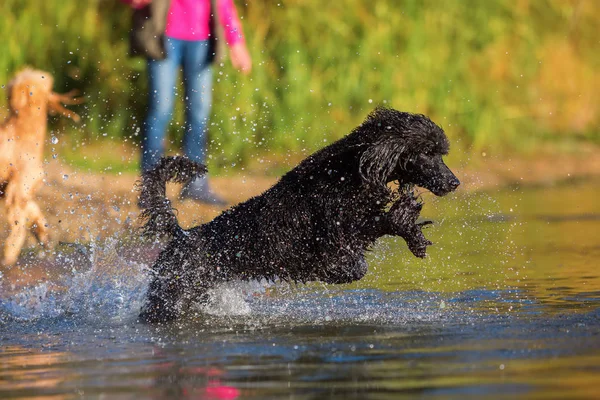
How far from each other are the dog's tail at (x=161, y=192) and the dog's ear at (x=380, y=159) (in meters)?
0.99

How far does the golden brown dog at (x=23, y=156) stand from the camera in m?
8.61

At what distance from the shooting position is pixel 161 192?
6496mm

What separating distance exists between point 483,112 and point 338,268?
8108 millimetres

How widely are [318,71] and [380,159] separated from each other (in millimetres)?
7771

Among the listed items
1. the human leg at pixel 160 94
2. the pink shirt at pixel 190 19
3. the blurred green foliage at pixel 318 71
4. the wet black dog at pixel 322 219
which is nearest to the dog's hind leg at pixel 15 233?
the human leg at pixel 160 94

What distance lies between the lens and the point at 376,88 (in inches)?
542

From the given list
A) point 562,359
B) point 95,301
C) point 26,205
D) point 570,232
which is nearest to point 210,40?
point 26,205

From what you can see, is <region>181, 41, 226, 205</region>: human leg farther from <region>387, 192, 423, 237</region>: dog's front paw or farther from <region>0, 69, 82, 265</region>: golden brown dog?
<region>387, 192, 423, 237</region>: dog's front paw

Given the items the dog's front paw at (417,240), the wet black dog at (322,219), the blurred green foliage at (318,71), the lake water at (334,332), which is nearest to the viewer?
the lake water at (334,332)

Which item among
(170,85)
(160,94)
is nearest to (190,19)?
(170,85)

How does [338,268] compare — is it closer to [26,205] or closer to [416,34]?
[26,205]

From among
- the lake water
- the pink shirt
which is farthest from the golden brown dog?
the pink shirt

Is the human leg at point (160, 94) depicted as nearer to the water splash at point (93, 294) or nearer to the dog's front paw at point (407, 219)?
the water splash at point (93, 294)

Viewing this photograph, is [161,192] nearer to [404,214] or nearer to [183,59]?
[404,214]
